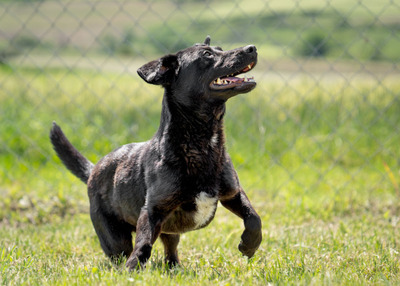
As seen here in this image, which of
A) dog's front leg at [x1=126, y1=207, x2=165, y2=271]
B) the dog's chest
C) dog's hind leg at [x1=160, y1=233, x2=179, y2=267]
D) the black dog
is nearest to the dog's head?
the black dog

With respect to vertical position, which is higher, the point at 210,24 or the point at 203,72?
the point at 210,24

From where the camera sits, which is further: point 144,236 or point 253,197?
point 253,197

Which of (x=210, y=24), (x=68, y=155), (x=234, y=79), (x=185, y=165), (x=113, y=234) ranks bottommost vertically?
(x=113, y=234)

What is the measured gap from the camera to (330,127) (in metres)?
5.79

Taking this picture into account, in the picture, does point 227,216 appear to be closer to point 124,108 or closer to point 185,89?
point 185,89

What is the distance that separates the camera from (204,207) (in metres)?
2.72

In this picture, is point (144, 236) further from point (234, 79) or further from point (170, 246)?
point (234, 79)

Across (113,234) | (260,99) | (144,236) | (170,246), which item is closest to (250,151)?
(260,99)

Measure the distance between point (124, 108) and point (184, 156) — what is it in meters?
3.69

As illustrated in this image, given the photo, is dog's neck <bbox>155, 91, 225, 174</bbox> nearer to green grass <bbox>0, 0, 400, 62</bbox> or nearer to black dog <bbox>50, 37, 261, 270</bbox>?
black dog <bbox>50, 37, 261, 270</bbox>

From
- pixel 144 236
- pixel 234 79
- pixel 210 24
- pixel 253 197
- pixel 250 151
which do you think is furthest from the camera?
pixel 210 24

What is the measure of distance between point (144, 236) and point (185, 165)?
43 cm

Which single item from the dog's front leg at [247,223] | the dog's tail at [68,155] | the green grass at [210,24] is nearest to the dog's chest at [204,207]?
the dog's front leg at [247,223]

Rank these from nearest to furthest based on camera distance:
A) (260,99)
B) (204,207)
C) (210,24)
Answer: (204,207) < (210,24) < (260,99)
